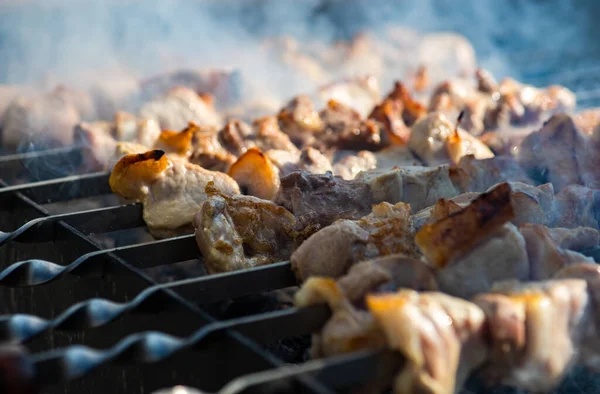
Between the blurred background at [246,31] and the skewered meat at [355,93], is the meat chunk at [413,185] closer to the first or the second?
the skewered meat at [355,93]

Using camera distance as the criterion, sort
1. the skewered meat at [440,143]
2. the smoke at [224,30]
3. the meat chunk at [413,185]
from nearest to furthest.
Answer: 1. the meat chunk at [413,185]
2. the skewered meat at [440,143]
3. the smoke at [224,30]

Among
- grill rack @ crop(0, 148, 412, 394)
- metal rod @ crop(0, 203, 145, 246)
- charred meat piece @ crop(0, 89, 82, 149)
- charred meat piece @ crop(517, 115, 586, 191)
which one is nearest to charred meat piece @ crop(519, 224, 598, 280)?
grill rack @ crop(0, 148, 412, 394)

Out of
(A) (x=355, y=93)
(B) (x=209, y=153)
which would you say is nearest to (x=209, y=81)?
(A) (x=355, y=93)

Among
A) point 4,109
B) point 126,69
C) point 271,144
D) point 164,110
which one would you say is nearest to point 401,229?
point 271,144

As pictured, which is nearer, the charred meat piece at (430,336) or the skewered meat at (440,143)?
the charred meat piece at (430,336)

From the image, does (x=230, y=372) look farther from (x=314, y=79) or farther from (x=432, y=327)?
(x=314, y=79)

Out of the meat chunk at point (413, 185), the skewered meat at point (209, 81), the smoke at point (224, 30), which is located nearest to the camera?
the meat chunk at point (413, 185)

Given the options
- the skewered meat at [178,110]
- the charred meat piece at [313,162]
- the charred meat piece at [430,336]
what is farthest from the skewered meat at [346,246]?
the skewered meat at [178,110]

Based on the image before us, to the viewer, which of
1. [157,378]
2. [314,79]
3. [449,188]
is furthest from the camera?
[314,79]
